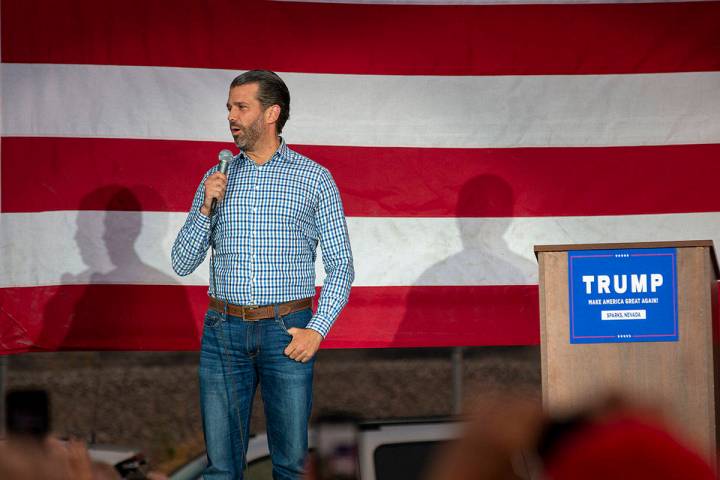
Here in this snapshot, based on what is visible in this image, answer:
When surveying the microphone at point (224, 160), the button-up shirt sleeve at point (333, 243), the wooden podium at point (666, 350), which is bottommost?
the wooden podium at point (666, 350)

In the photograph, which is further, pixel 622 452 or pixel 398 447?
pixel 398 447

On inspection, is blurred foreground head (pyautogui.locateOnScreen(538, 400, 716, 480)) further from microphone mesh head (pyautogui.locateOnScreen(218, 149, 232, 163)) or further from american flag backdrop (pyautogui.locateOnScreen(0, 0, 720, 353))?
american flag backdrop (pyautogui.locateOnScreen(0, 0, 720, 353))

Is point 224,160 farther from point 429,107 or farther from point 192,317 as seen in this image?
point 429,107

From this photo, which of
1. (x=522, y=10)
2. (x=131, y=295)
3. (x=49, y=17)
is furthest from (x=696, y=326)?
(x=49, y=17)

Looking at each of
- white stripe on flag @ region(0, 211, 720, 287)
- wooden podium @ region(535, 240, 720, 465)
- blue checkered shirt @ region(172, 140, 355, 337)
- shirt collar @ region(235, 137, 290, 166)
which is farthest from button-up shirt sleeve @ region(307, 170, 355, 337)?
white stripe on flag @ region(0, 211, 720, 287)

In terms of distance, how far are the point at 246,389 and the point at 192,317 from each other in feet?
3.32

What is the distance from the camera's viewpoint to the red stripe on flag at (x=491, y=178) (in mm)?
3475

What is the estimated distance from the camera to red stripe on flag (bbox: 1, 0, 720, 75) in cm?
342

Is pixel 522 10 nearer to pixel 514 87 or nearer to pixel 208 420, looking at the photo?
pixel 514 87

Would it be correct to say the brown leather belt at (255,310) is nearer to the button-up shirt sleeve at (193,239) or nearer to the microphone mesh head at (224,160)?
the button-up shirt sleeve at (193,239)

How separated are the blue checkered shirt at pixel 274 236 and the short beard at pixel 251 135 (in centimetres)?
5

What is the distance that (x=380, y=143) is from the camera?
3.56 m

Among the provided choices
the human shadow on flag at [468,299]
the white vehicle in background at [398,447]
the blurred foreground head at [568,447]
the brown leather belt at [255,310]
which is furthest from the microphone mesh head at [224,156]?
the blurred foreground head at [568,447]

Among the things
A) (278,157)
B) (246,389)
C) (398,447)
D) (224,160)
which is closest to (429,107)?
(278,157)
